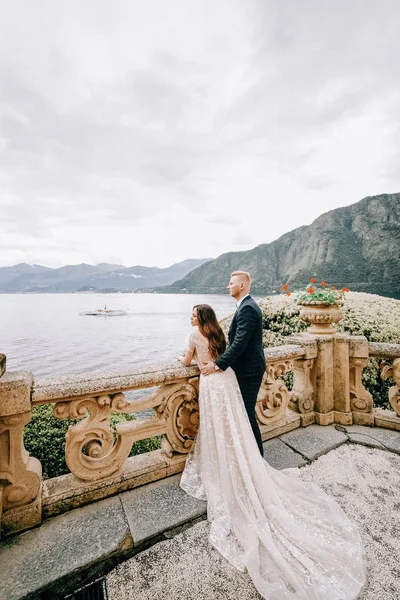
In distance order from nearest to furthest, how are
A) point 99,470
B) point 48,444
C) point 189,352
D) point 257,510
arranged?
point 257,510 < point 99,470 < point 189,352 < point 48,444

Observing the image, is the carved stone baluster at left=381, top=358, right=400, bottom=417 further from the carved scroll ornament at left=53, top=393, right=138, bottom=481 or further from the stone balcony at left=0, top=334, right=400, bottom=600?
the carved scroll ornament at left=53, top=393, right=138, bottom=481

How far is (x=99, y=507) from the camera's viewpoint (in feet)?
8.05

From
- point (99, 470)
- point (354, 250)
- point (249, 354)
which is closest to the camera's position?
point (99, 470)

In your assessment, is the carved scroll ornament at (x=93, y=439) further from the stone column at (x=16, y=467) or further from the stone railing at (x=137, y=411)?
the stone column at (x=16, y=467)

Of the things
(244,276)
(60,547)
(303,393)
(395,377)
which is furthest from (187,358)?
(395,377)

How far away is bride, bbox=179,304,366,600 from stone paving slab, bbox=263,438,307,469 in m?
0.38

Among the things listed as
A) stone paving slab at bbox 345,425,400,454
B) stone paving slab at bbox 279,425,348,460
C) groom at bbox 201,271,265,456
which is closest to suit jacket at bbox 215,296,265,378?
groom at bbox 201,271,265,456

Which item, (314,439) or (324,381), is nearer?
(314,439)

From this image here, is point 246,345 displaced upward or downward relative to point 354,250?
downward

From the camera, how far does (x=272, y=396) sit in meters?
3.68

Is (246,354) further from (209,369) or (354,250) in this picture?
(354,250)

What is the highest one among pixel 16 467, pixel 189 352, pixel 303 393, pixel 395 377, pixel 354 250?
pixel 354 250

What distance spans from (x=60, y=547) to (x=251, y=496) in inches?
58.4

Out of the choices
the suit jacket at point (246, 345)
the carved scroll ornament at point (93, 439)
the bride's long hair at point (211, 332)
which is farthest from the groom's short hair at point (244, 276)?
the carved scroll ornament at point (93, 439)
